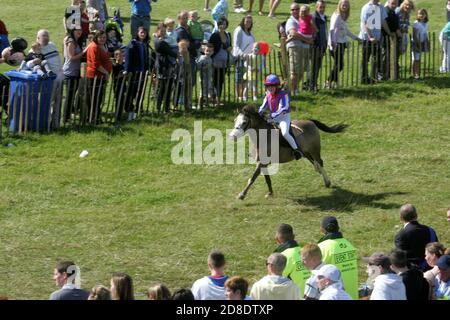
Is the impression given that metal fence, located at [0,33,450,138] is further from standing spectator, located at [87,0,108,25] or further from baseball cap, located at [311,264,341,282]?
baseball cap, located at [311,264,341,282]

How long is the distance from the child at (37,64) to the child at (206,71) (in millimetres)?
3554

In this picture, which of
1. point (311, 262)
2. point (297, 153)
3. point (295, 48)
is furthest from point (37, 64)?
point (311, 262)

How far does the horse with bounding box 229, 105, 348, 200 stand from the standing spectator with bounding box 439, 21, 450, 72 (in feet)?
24.7

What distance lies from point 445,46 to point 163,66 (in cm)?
806

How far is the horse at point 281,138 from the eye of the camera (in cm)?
1903

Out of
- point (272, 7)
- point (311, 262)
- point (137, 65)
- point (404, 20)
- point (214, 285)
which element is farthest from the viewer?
point (272, 7)

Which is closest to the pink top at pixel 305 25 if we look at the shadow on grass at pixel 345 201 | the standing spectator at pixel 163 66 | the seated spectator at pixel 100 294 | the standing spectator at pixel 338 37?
the standing spectator at pixel 338 37

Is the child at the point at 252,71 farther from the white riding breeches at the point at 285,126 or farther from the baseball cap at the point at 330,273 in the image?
the baseball cap at the point at 330,273

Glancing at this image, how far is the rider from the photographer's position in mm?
19375

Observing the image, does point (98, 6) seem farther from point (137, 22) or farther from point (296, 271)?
point (296, 271)

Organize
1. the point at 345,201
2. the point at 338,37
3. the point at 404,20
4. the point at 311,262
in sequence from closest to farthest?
the point at 311,262 → the point at 345,201 → the point at 338,37 → the point at 404,20

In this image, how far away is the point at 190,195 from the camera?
1983 cm

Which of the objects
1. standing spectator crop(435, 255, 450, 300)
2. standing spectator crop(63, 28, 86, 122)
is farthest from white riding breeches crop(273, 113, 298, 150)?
standing spectator crop(435, 255, 450, 300)

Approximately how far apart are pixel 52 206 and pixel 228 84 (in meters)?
6.75
